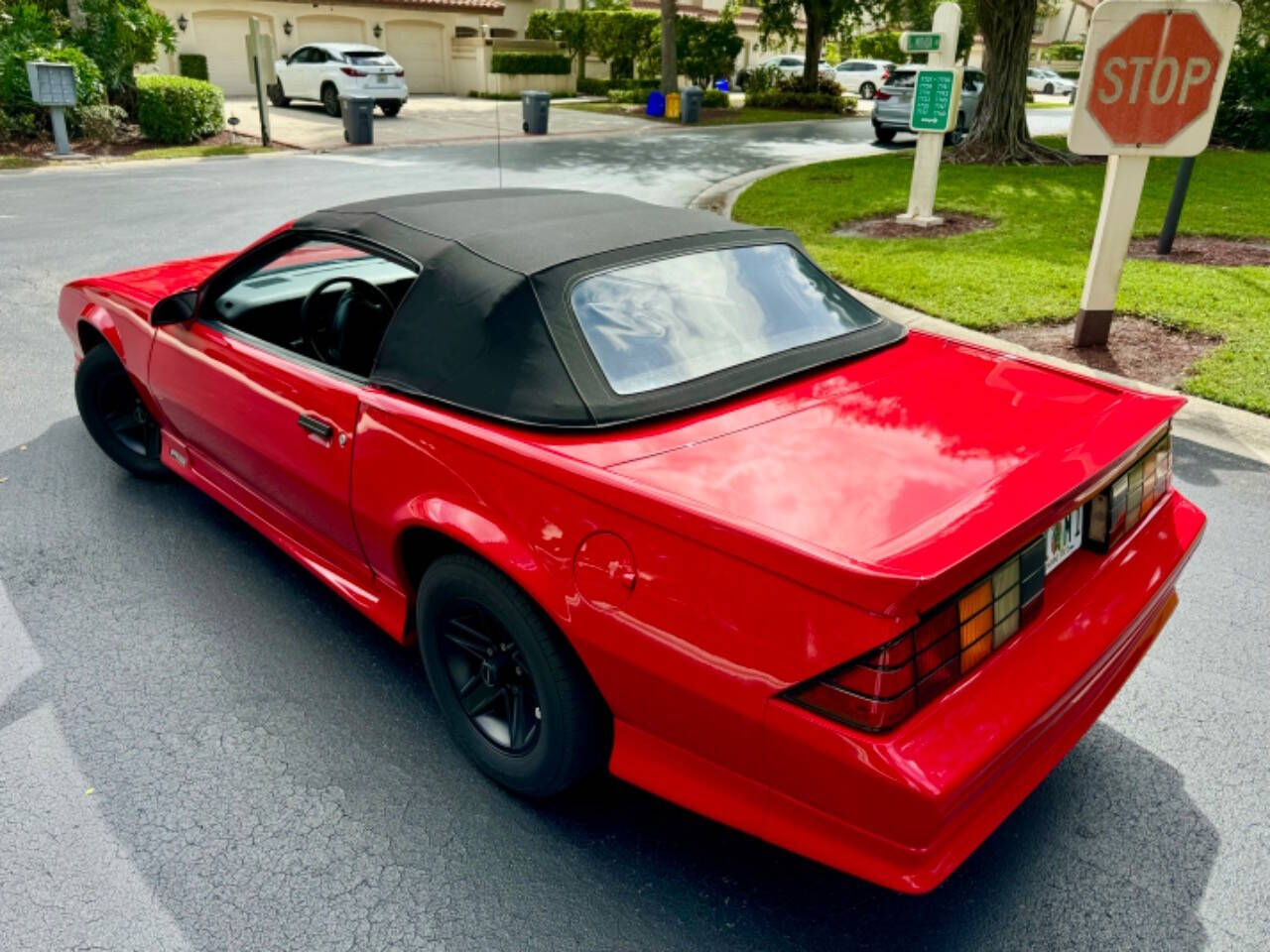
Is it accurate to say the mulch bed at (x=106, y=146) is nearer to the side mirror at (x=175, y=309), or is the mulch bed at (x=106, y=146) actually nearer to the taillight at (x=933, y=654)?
the side mirror at (x=175, y=309)

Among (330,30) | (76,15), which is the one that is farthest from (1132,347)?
(330,30)

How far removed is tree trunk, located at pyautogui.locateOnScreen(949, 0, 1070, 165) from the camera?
16.5 m

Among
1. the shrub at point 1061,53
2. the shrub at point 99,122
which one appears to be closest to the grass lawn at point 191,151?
the shrub at point 99,122

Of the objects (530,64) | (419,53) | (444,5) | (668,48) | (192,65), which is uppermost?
(444,5)

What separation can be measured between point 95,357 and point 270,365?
66.7 inches

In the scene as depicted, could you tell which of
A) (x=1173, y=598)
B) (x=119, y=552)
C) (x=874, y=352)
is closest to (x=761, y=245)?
(x=874, y=352)

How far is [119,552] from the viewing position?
396 centimetres

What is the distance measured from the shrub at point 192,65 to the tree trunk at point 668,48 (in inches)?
537

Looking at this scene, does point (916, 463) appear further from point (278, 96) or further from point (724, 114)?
point (278, 96)

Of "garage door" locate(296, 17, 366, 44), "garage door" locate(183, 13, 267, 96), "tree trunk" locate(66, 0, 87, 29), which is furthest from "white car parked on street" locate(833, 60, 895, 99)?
"tree trunk" locate(66, 0, 87, 29)

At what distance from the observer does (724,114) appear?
28.1 m

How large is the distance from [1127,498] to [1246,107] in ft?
75.9

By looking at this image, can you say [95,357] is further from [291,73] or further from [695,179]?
[291,73]

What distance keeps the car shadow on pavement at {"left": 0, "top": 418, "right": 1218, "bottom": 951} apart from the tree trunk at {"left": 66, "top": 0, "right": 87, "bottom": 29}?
65.4ft
